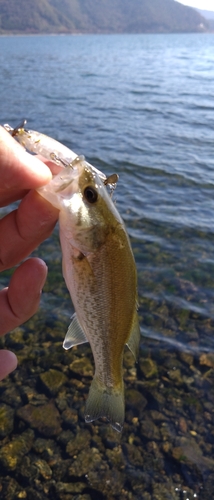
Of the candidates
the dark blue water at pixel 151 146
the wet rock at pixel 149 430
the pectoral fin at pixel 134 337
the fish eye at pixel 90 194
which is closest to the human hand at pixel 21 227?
the fish eye at pixel 90 194

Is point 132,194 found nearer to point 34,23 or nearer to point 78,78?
point 78,78

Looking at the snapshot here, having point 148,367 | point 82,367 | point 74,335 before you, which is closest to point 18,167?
point 74,335

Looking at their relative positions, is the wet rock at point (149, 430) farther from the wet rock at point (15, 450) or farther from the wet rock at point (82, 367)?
the wet rock at point (15, 450)

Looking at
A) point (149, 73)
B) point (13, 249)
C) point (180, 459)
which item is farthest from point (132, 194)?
point (149, 73)

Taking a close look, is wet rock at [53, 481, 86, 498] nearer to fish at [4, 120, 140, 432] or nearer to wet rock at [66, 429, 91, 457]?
wet rock at [66, 429, 91, 457]

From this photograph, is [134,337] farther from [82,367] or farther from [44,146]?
[82,367]

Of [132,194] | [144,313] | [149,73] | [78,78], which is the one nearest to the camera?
[144,313]
